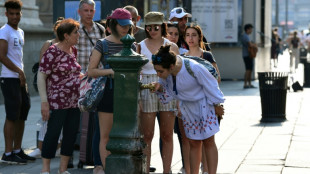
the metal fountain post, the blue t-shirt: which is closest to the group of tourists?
the metal fountain post

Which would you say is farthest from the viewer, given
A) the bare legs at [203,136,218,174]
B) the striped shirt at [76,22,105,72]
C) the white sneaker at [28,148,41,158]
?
the white sneaker at [28,148,41,158]

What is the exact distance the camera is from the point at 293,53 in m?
33.3

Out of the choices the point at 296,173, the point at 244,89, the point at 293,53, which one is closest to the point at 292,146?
the point at 296,173

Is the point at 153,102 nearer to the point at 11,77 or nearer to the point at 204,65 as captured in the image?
the point at 204,65

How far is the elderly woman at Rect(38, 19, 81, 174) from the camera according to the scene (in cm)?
771

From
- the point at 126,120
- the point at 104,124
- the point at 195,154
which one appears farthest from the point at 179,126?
the point at 126,120

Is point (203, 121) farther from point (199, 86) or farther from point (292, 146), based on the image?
point (292, 146)

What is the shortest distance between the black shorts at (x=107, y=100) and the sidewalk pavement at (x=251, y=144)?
1.21 meters

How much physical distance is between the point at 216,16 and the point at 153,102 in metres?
16.5

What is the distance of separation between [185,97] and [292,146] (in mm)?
3789

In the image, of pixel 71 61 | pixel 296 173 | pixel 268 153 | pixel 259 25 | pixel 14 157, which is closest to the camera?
pixel 71 61

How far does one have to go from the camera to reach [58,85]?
25.5ft

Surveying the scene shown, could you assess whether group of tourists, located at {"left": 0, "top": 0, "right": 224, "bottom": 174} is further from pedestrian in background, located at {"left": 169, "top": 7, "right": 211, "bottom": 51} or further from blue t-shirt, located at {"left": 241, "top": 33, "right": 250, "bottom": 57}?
blue t-shirt, located at {"left": 241, "top": 33, "right": 250, "bottom": 57}

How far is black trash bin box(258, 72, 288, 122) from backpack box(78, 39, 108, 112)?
629 cm
